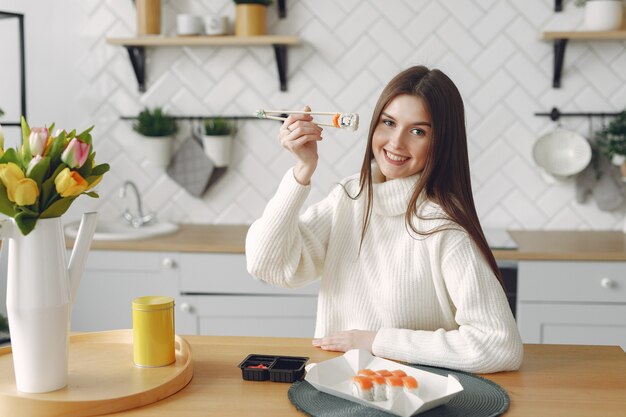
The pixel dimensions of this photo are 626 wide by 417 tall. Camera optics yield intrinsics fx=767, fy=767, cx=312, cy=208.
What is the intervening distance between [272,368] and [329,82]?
7.47ft

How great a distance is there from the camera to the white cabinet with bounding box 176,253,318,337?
10.5ft

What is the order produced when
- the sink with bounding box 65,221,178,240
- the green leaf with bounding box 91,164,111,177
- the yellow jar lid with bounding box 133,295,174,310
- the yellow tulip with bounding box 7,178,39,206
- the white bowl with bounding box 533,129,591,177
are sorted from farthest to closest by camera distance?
the white bowl with bounding box 533,129,591,177
the sink with bounding box 65,221,178,240
the yellow jar lid with bounding box 133,295,174,310
the green leaf with bounding box 91,164,111,177
the yellow tulip with bounding box 7,178,39,206

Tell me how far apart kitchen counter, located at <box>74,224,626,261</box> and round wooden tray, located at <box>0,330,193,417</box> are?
1473mm

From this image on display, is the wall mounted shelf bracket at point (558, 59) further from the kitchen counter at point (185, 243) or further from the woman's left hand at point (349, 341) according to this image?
the woman's left hand at point (349, 341)

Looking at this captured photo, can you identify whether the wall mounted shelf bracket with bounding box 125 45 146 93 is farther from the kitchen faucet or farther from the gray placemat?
the gray placemat

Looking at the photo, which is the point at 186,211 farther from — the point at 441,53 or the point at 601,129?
the point at 601,129

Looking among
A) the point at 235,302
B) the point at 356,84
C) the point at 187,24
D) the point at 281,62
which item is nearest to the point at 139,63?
the point at 187,24

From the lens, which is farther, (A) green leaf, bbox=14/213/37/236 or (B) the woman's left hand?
(B) the woman's left hand

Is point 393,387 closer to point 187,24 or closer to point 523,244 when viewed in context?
point 523,244

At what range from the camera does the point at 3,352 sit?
168 cm

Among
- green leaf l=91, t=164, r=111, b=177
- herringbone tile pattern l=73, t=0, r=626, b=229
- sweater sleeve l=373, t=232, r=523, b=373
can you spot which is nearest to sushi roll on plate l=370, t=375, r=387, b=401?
sweater sleeve l=373, t=232, r=523, b=373

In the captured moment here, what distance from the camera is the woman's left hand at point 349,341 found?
172cm

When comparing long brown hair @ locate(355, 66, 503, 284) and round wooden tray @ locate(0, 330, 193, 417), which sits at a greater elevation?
long brown hair @ locate(355, 66, 503, 284)

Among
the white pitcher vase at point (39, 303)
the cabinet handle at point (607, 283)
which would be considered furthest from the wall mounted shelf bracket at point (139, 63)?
the white pitcher vase at point (39, 303)
